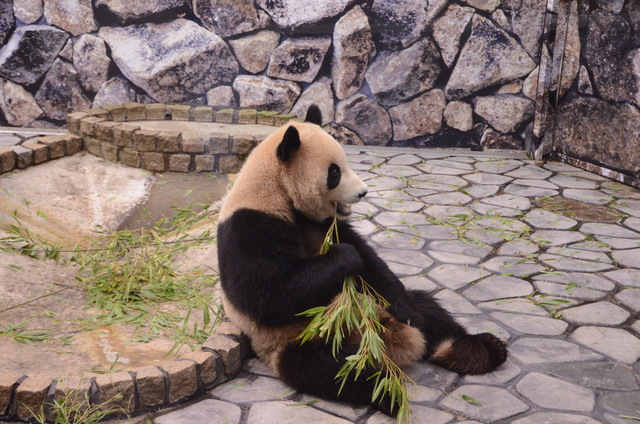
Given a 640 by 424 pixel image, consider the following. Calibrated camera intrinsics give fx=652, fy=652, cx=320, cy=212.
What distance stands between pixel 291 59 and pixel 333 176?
549 cm

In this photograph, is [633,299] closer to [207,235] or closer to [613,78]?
[207,235]

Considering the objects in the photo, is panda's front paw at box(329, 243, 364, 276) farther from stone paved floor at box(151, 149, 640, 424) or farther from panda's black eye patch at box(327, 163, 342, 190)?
stone paved floor at box(151, 149, 640, 424)

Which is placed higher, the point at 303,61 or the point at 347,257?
the point at 303,61

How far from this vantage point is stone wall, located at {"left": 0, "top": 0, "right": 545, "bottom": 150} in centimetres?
816

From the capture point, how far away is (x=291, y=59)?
8367 millimetres

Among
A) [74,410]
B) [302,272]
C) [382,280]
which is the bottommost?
[74,410]

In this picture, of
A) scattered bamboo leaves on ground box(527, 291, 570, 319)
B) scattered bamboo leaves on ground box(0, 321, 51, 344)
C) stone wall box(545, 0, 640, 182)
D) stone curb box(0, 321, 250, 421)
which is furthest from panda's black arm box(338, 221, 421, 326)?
stone wall box(545, 0, 640, 182)

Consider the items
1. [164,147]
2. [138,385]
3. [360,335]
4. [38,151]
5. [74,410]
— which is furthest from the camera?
[164,147]

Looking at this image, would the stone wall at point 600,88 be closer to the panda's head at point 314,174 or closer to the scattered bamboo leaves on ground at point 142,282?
the scattered bamboo leaves on ground at point 142,282

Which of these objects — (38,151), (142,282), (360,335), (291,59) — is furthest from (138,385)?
(291,59)

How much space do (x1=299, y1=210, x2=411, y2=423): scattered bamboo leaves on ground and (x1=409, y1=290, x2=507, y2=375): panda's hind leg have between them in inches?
10.2

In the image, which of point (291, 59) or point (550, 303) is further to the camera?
point (291, 59)

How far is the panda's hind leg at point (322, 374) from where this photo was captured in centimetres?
304

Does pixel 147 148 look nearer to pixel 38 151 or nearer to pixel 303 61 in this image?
pixel 38 151
